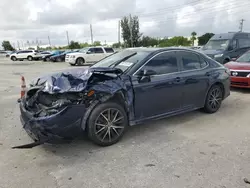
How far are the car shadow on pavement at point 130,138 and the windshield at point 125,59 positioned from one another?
4.08 feet

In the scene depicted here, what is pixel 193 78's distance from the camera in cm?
517

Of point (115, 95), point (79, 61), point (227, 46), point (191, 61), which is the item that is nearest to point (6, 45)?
point (79, 61)

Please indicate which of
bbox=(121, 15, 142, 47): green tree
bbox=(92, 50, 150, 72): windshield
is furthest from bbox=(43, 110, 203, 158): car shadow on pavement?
bbox=(121, 15, 142, 47): green tree

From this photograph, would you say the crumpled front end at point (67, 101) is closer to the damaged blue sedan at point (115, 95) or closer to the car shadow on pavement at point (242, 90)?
the damaged blue sedan at point (115, 95)

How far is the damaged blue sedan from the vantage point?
367cm

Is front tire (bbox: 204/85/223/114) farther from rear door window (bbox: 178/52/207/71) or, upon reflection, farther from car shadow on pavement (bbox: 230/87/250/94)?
car shadow on pavement (bbox: 230/87/250/94)

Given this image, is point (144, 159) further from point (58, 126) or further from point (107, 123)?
point (58, 126)

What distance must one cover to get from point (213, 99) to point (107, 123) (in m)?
2.95

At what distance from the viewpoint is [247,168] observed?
3.35 metres

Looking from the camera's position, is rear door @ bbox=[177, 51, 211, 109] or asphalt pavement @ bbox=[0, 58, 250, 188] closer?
asphalt pavement @ bbox=[0, 58, 250, 188]

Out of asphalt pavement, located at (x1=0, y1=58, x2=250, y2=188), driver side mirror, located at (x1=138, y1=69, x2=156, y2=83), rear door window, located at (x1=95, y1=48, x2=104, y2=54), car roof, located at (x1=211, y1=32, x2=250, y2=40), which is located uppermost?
car roof, located at (x1=211, y1=32, x2=250, y2=40)

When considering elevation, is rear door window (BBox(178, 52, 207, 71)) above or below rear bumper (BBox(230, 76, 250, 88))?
above

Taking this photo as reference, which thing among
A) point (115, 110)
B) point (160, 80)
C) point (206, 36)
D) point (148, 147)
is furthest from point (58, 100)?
point (206, 36)

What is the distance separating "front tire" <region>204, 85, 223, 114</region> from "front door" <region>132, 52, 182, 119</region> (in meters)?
1.06
